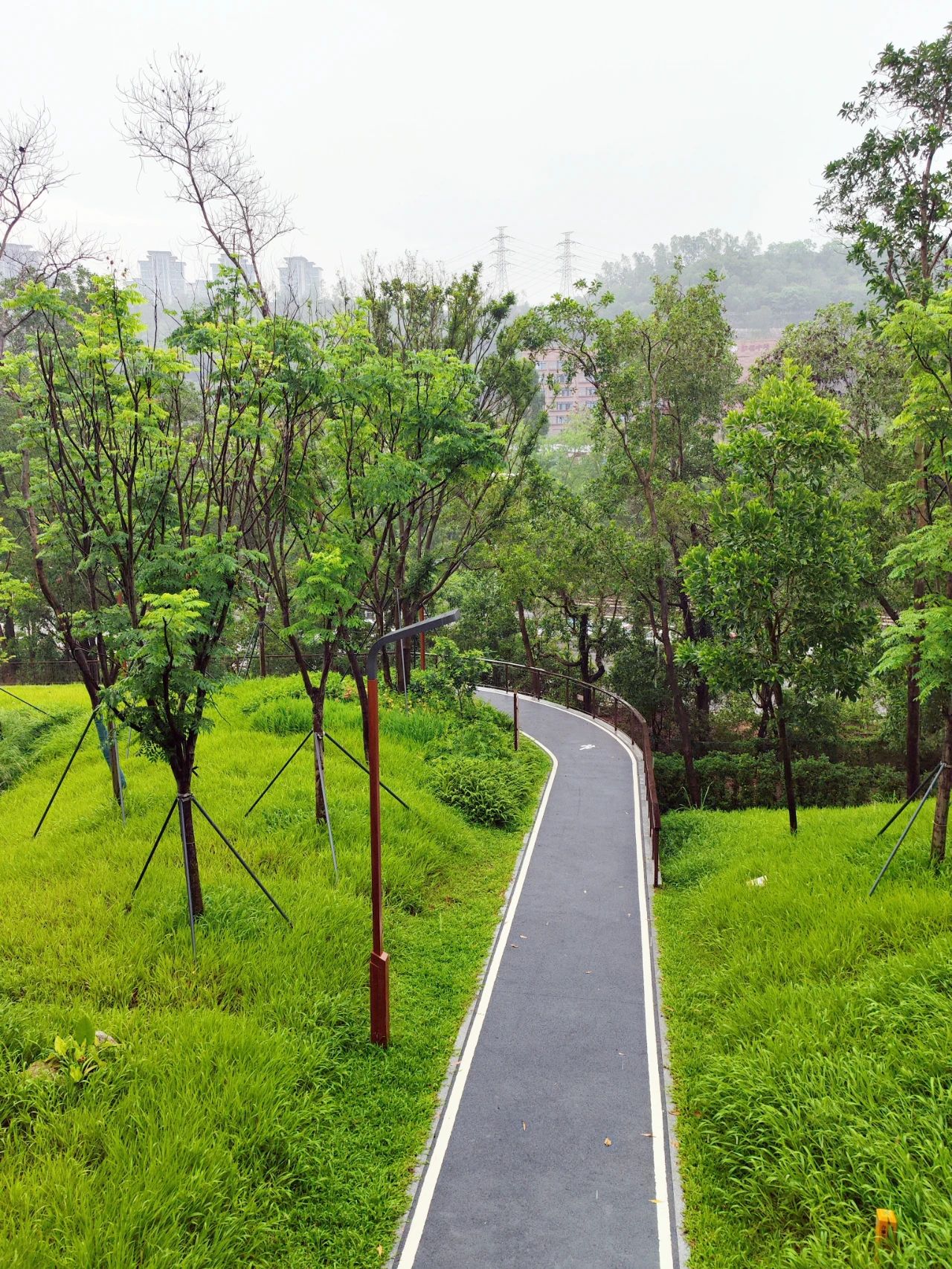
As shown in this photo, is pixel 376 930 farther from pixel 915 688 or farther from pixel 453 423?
pixel 915 688

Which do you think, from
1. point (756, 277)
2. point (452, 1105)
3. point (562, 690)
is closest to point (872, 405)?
point (562, 690)

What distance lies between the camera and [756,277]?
334 ft

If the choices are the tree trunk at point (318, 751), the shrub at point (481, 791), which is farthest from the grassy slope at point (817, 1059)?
the tree trunk at point (318, 751)

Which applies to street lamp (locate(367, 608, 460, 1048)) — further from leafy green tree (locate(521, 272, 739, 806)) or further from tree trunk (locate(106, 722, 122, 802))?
leafy green tree (locate(521, 272, 739, 806))

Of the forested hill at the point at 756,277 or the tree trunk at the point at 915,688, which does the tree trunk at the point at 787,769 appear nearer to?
the tree trunk at the point at 915,688

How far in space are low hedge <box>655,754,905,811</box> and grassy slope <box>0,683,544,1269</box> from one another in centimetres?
842

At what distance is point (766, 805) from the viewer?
16.6 metres

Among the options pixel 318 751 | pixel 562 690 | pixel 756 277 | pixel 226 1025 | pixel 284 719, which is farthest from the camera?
pixel 756 277

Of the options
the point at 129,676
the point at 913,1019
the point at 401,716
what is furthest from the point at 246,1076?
the point at 401,716

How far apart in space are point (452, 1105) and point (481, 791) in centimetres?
640

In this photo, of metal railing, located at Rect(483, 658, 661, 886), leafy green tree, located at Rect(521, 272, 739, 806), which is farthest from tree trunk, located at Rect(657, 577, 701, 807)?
metal railing, located at Rect(483, 658, 661, 886)

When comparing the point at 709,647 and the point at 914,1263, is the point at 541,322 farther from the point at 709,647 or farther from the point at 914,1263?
the point at 914,1263

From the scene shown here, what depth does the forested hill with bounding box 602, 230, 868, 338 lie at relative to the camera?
89125 mm

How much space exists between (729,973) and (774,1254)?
2.96 metres
